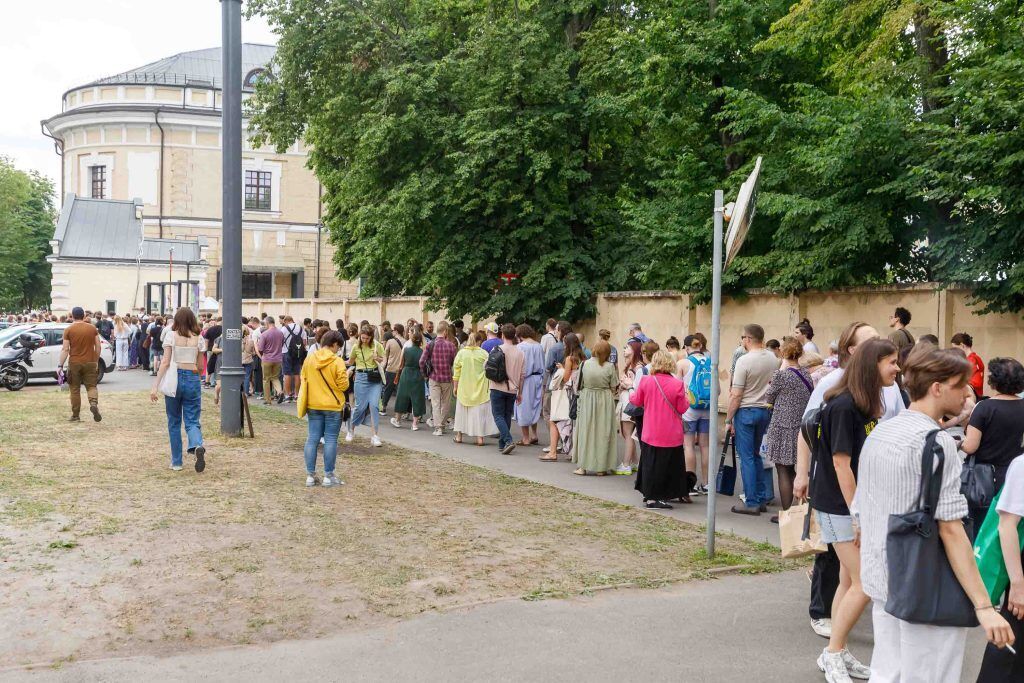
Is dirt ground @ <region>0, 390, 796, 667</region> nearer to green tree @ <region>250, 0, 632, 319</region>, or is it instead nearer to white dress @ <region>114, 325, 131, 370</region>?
green tree @ <region>250, 0, 632, 319</region>

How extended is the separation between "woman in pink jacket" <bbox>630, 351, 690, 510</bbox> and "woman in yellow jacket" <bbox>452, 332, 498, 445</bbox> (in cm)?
526

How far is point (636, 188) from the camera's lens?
2305 cm

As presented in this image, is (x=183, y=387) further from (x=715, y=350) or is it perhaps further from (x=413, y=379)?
(x=715, y=350)

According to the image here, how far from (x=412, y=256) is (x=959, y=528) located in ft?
63.3

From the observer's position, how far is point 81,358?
17500mm

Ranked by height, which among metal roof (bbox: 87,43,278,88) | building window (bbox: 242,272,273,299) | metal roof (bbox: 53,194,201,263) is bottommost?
building window (bbox: 242,272,273,299)

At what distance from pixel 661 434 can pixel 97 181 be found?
53861mm

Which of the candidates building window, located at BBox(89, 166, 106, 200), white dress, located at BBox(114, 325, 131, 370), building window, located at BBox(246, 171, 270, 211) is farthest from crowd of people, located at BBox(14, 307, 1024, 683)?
building window, located at BBox(89, 166, 106, 200)

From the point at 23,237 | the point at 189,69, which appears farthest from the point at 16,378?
the point at 23,237

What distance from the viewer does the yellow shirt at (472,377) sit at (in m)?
15.8

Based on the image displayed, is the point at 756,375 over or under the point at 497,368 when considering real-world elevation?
over

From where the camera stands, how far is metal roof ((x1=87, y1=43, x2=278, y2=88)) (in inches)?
A: 2282

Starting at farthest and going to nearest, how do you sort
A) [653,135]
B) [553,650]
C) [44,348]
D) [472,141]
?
[44,348]
[653,135]
[472,141]
[553,650]

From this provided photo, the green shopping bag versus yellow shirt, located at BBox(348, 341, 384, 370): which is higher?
yellow shirt, located at BBox(348, 341, 384, 370)
